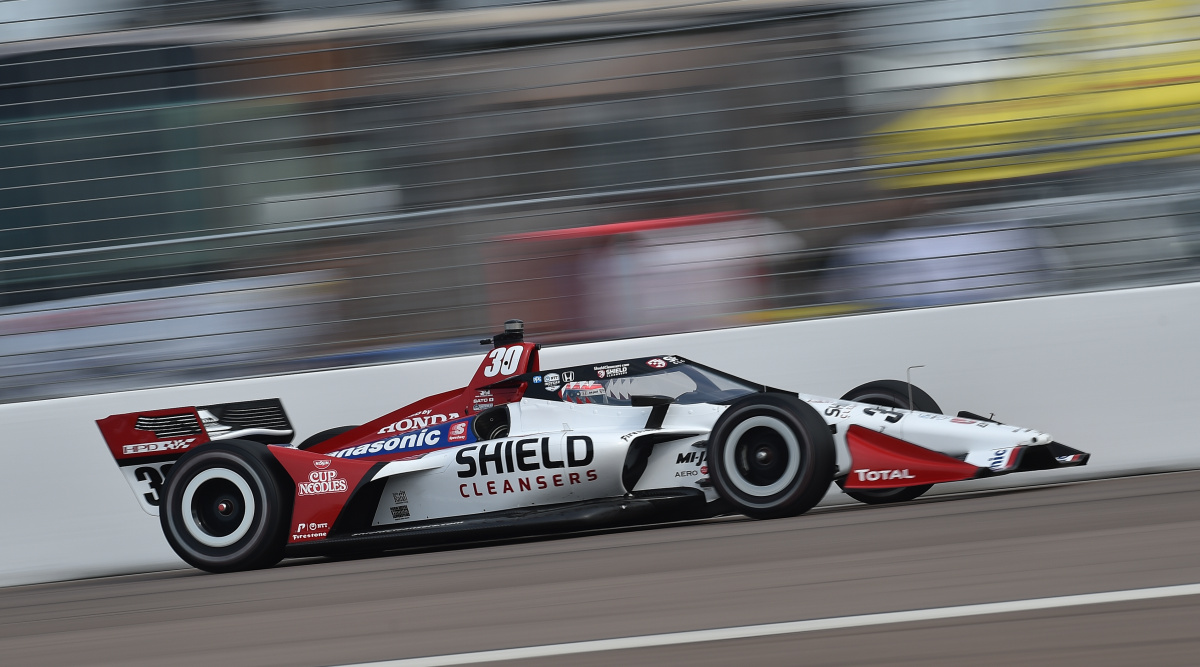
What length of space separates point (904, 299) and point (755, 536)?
204cm

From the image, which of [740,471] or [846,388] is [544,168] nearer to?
[846,388]

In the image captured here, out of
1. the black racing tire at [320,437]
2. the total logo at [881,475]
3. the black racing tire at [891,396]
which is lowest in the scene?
the total logo at [881,475]

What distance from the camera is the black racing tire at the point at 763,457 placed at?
483cm

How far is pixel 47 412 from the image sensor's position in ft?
20.1

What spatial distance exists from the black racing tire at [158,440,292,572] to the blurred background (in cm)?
94

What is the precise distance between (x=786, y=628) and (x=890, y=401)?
9.65ft

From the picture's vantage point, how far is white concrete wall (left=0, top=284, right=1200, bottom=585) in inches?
226

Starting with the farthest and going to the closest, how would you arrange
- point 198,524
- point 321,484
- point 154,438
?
point 154,438, point 198,524, point 321,484

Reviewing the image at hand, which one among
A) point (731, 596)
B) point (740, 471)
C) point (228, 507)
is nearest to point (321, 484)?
point (228, 507)

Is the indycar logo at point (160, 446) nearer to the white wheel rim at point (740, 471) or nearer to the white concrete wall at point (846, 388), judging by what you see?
the white concrete wall at point (846, 388)

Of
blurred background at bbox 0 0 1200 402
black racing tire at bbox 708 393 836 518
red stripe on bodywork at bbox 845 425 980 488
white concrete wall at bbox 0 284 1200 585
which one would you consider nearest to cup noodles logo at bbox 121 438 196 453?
white concrete wall at bbox 0 284 1200 585

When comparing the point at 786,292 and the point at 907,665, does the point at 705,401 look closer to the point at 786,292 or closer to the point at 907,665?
the point at 786,292

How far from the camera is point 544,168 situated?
6453 mm

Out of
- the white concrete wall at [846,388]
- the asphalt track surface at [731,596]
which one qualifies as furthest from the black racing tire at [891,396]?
the asphalt track surface at [731,596]
